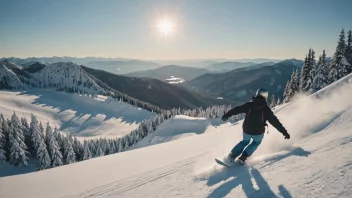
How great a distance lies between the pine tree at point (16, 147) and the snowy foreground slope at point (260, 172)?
225 feet

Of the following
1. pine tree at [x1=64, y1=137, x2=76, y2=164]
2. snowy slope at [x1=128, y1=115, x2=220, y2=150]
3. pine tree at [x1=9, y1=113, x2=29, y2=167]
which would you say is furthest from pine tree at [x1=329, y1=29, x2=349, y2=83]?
pine tree at [x1=9, y1=113, x2=29, y2=167]

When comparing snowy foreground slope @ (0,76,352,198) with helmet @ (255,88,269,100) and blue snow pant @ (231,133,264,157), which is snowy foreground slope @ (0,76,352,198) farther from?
helmet @ (255,88,269,100)

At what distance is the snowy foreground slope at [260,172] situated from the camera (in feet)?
17.1

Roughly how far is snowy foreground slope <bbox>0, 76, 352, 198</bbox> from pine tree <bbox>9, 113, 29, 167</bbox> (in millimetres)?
68682

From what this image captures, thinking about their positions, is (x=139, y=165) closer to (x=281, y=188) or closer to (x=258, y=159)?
(x=258, y=159)

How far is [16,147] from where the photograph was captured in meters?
69.7

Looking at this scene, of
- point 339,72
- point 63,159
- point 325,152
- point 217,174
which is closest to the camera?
point 325,152

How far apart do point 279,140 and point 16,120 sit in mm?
81248

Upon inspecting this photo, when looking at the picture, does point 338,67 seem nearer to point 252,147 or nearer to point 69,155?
point 252,147

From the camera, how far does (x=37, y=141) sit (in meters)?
73.3

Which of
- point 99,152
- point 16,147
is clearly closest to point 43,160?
point 16,147

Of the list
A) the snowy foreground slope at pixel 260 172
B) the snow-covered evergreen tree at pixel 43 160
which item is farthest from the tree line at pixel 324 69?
the snow-covered evergreen tree at pixel 43 160

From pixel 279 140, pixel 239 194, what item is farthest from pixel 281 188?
pixel 279 140

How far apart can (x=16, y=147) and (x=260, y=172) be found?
8008 cm
